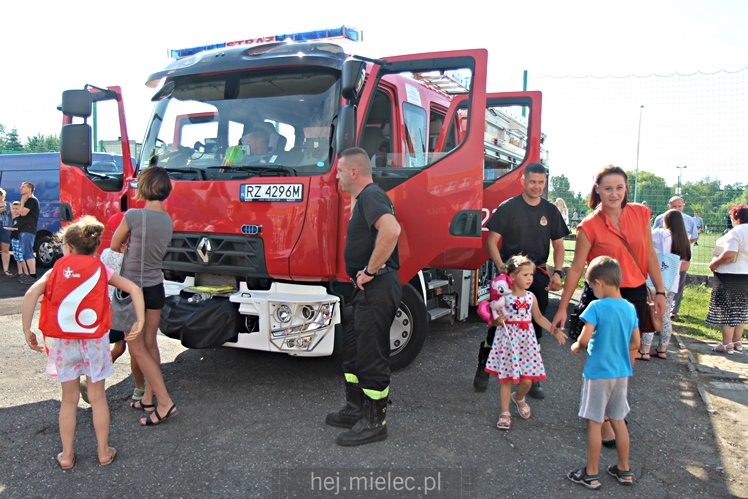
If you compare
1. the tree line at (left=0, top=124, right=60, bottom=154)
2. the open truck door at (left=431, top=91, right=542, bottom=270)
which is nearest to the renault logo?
the open truck door at (left=431, top=91, right=542, bottom=270)

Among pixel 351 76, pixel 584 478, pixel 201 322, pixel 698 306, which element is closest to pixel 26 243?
pixel 201 322

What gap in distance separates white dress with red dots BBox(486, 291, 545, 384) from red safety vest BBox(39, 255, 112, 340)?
8.54 ft

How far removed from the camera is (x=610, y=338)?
3.17 m

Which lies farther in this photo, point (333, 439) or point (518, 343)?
point (518, 343)

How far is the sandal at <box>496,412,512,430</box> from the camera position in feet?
12.9

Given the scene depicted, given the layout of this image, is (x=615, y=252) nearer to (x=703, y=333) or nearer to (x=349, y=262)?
(x=349, y=262)

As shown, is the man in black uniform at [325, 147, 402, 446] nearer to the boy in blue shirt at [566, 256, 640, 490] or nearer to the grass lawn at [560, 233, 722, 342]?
the boy in blue shirt at [566, 256, 640, 490]

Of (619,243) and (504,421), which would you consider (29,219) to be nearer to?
(504,421)

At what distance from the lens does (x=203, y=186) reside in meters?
4.48

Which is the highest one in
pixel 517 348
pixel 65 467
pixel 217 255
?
pixel 217 255

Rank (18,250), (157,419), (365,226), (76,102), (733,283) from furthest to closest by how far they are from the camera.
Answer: (18,250) < (733,283) < (76,102) < (157,419) < (365,226)

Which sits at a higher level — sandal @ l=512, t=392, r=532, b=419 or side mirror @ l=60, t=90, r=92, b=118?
side mirror @ l=60, t=90, r=92, b=118

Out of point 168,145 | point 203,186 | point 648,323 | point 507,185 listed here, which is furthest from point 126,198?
point 648,323

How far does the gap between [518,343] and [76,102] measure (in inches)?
166
